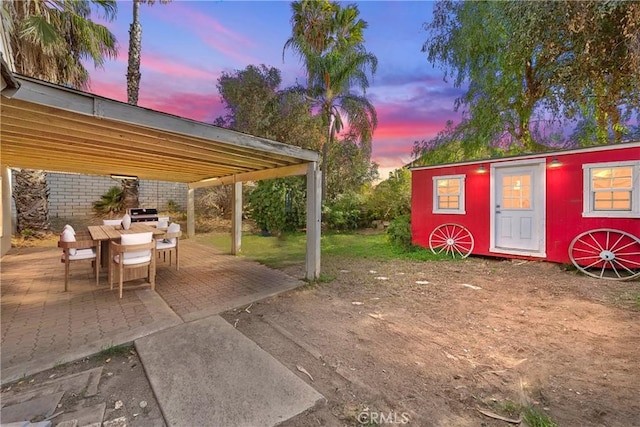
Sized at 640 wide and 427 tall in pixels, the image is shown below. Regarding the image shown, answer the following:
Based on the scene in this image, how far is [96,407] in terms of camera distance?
1.88 meters

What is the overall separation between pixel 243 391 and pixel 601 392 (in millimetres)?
2693

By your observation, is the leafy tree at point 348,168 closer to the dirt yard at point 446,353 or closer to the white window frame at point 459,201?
the white window frame at point 459,201

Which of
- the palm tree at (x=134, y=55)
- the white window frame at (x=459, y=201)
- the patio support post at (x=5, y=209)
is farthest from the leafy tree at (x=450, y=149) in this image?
the patio support post at (x=5, y=209)

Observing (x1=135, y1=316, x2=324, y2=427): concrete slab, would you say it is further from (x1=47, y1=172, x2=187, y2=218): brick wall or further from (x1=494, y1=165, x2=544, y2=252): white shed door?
(x1=47, y1=172, x2=187, y2=218): brick wall

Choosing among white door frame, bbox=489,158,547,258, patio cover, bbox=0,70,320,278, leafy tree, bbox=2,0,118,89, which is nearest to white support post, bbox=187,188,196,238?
patio cover, bbox=0,70,320,278

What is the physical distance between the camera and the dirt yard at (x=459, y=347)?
191 centimetres

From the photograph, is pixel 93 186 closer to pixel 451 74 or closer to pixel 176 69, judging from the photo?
pixel 176 69

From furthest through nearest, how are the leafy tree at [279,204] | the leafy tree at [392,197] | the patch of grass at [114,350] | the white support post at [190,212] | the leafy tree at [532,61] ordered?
the leafy tree at [392,197] < the leafy tree at [279,204] < the white support post at [190,212] < the leafy tree at [532,61] < the patch of grass at [114,350]

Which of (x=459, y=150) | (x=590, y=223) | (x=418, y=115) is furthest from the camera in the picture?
(x=418, y=115)

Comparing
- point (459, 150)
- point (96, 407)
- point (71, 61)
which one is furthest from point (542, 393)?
point (71, 61)

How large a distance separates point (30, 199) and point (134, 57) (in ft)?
17.2

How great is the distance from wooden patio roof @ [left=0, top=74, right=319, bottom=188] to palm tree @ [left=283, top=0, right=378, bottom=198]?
7.58 meters

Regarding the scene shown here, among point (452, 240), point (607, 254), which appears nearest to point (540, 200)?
point (607, 254)

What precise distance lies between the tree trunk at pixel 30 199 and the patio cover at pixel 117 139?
2.58 m
